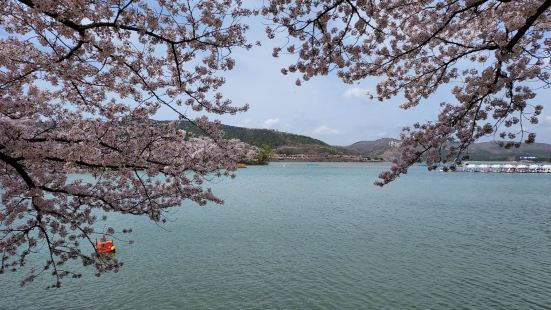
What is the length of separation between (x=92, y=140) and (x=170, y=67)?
1645 millimetres

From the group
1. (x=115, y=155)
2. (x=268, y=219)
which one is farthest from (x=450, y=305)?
(x=268, y=219)

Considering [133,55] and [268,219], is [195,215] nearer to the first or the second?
[268,219]

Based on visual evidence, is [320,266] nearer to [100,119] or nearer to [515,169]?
[100,119]

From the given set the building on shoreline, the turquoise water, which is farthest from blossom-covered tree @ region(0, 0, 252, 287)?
the building on shoreline

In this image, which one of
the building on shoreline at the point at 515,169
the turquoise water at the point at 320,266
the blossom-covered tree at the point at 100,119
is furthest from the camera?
the building on shoreline at the point at 515,169

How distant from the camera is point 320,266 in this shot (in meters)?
16.7

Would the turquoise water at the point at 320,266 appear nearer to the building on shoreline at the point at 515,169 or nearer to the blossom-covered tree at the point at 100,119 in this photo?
the blossom-covered tree at the point at 100,119

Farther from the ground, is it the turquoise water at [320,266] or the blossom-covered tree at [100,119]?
the blossom-covered tree at [100,119]

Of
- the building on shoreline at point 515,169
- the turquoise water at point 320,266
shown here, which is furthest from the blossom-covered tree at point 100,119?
the building on shoreline at point 515,169

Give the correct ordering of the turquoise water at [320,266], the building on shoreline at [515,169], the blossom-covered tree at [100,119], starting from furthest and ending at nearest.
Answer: the building on shoreline at [515,169]
the turquoise water at [320,266]
the blossom-covered tree at [100,119]

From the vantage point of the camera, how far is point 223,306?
12.5 meters

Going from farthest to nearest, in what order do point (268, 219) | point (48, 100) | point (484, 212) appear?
point (484, 212)
point (268, 219)
point (48, 100)

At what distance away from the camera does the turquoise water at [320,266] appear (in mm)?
12961

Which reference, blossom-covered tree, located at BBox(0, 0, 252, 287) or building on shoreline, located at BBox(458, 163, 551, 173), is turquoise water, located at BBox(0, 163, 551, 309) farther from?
building on shoreline, located at BBox(458, 163, 551, 173)
